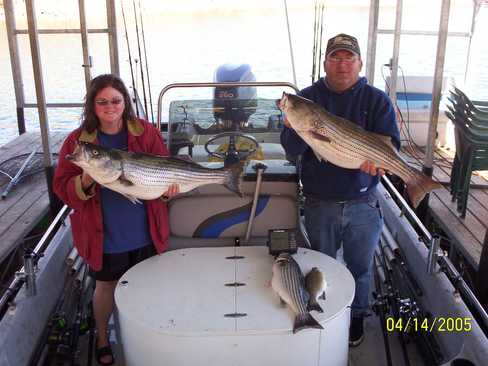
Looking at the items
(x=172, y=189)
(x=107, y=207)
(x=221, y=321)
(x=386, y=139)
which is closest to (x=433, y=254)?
(x=386, y=139)

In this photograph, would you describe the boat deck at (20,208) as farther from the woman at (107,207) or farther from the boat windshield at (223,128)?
the woman at (107,207)

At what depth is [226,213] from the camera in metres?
3.22

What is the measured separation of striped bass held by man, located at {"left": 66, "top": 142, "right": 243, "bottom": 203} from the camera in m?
2.28

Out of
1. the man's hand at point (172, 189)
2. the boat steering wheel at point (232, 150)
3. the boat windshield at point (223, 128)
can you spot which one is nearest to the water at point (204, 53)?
the boat windshield at point (223, 128)

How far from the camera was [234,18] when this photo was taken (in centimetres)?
3097

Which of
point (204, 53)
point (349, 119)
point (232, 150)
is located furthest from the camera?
point (204, 53)

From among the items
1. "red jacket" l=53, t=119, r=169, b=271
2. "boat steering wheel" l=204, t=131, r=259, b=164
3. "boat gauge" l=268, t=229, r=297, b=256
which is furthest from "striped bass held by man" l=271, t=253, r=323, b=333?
"boat steering wheel" l=204, t=131, r=259, b=164

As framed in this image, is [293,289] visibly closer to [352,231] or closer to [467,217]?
[352,231]

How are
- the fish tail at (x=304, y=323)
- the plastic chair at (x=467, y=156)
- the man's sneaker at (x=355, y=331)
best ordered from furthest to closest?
the plastic chair at (x=467, y=156)
the man's sneaker at (x=355, y=331)
the fish tail at (x=304, y=323)

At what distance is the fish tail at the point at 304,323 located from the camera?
2211 millimetres

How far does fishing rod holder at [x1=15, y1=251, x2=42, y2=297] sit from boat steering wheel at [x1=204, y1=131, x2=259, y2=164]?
4.29 ft

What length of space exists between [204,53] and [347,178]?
15748 millimetres

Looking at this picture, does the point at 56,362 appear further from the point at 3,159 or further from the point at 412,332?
the point at 3,159
